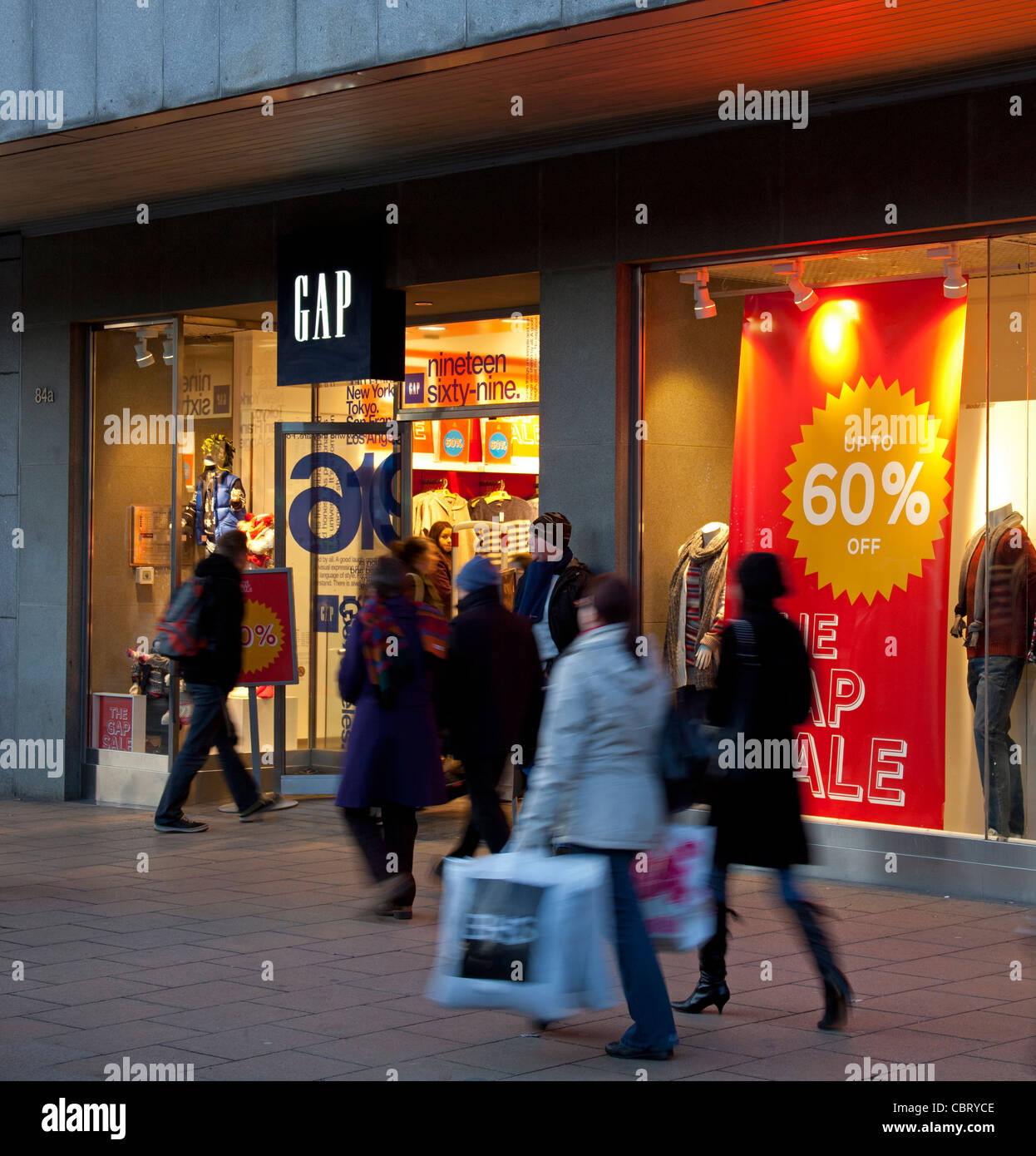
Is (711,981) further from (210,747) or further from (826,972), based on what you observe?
(210,747)

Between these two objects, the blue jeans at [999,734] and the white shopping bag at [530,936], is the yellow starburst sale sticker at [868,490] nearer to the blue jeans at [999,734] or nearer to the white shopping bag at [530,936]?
the blue jeans at [999,734]

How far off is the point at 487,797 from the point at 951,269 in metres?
4.02

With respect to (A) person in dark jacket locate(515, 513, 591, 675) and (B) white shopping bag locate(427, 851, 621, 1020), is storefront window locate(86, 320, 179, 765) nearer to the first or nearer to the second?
(A) person in dark jacket locate(515, 513, 591, 675)

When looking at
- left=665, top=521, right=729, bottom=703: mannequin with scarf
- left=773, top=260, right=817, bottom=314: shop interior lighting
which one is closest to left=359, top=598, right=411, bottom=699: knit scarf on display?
left=665, top=521, right=729, bottom=703: mannequin with scarf

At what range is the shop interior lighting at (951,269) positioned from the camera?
878 cm

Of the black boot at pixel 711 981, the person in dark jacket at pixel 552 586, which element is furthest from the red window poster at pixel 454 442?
the black boot at pixel 711 981

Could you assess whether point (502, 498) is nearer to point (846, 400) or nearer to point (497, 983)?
point (846, 400)

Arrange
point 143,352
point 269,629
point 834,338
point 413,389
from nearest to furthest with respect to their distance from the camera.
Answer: point 834,338 < point 269,629 < point 413,389 < point 143,352

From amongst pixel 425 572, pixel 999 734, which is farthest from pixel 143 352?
pixel 999 734

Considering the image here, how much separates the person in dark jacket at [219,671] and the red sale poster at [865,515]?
3.36 m

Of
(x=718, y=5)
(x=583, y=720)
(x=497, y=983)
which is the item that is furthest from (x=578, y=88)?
(x=497, y=983)

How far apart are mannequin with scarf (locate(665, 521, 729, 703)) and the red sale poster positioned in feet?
0.52

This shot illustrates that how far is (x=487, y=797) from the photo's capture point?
7.69 metres
